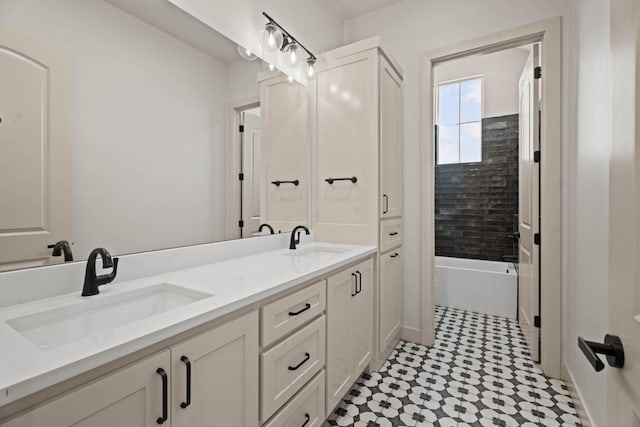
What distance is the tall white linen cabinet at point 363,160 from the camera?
2.05 metres

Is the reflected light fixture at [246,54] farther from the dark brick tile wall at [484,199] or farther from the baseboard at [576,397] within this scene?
the dark brick tile wall at [484,199]

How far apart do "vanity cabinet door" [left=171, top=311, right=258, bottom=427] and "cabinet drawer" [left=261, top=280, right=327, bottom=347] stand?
6cm

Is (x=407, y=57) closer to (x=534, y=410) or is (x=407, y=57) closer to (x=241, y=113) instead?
(x=241, y=113)

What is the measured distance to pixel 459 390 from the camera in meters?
1.85

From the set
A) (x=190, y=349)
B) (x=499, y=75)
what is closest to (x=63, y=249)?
(x=190, y=349)

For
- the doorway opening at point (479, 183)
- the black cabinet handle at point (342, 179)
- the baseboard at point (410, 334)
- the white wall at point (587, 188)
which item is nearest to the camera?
the white wall at point (587, 188)

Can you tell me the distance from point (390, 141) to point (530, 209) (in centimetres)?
118

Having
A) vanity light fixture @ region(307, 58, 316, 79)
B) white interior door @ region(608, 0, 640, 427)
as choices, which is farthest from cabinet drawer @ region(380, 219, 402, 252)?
white interior door @ region(608, 0, 640, 427)

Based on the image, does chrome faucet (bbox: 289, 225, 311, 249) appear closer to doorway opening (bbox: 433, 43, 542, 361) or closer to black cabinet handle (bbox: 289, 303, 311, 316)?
black cabinet handle (bbox: 289, 303, 311, 316)

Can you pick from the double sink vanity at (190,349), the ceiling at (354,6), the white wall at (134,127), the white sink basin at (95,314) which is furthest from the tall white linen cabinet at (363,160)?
the white sink basin at (95,314)

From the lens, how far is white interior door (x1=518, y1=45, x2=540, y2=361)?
214 cm

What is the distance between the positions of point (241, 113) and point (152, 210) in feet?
2.52

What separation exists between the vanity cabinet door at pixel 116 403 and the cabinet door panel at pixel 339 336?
86 centimetres

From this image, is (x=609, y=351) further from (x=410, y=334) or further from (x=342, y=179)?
(x=410, y=334)
